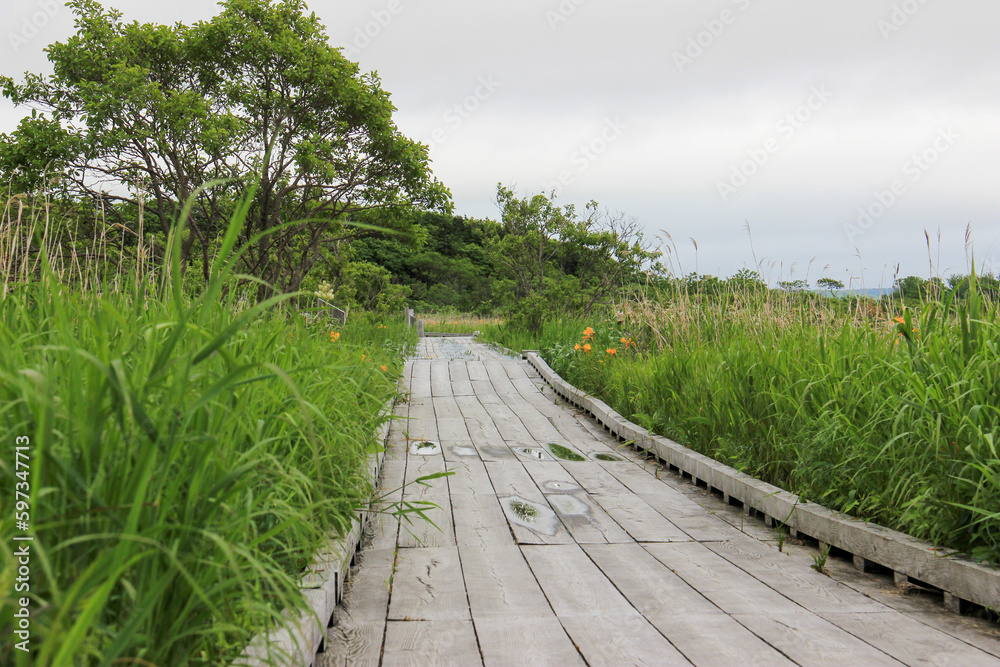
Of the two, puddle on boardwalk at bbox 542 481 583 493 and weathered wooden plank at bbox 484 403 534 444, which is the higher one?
puddle on boardwalk at bbox 542 481 583 493

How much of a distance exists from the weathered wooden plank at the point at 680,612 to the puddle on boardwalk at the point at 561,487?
0.92 metres

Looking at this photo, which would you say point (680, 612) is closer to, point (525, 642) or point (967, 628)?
point (525, 642)

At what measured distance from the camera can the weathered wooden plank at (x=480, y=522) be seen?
2.76m

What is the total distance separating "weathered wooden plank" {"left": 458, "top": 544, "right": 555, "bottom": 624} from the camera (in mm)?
2029

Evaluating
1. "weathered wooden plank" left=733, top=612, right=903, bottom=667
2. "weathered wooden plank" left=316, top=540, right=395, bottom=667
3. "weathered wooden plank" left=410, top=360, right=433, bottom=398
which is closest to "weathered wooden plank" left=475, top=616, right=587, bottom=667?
"weathered wooden plank" left=316, top=540, right=395, bottom=667

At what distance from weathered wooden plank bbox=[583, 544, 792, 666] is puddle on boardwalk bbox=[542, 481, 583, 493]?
0.92m

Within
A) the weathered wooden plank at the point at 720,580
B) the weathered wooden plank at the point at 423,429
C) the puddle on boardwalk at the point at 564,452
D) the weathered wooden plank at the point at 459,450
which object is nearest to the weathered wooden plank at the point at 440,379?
the weathered wooden plank at the point at 423,429

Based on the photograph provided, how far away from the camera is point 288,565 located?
182 cm

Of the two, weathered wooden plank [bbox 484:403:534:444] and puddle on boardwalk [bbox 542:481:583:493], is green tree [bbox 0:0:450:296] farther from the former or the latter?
puddle on boardwalk [bbox 542:481:583:493]

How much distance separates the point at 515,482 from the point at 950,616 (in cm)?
222

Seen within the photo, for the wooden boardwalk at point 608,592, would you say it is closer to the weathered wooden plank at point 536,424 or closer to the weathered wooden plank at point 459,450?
the weathered wooden plank at point 459,450

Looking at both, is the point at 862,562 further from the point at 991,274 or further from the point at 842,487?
the point at 991,274

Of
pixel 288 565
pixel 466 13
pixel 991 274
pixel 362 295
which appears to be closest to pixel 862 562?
pixel 991 274

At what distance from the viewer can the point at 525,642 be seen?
1814 mm
